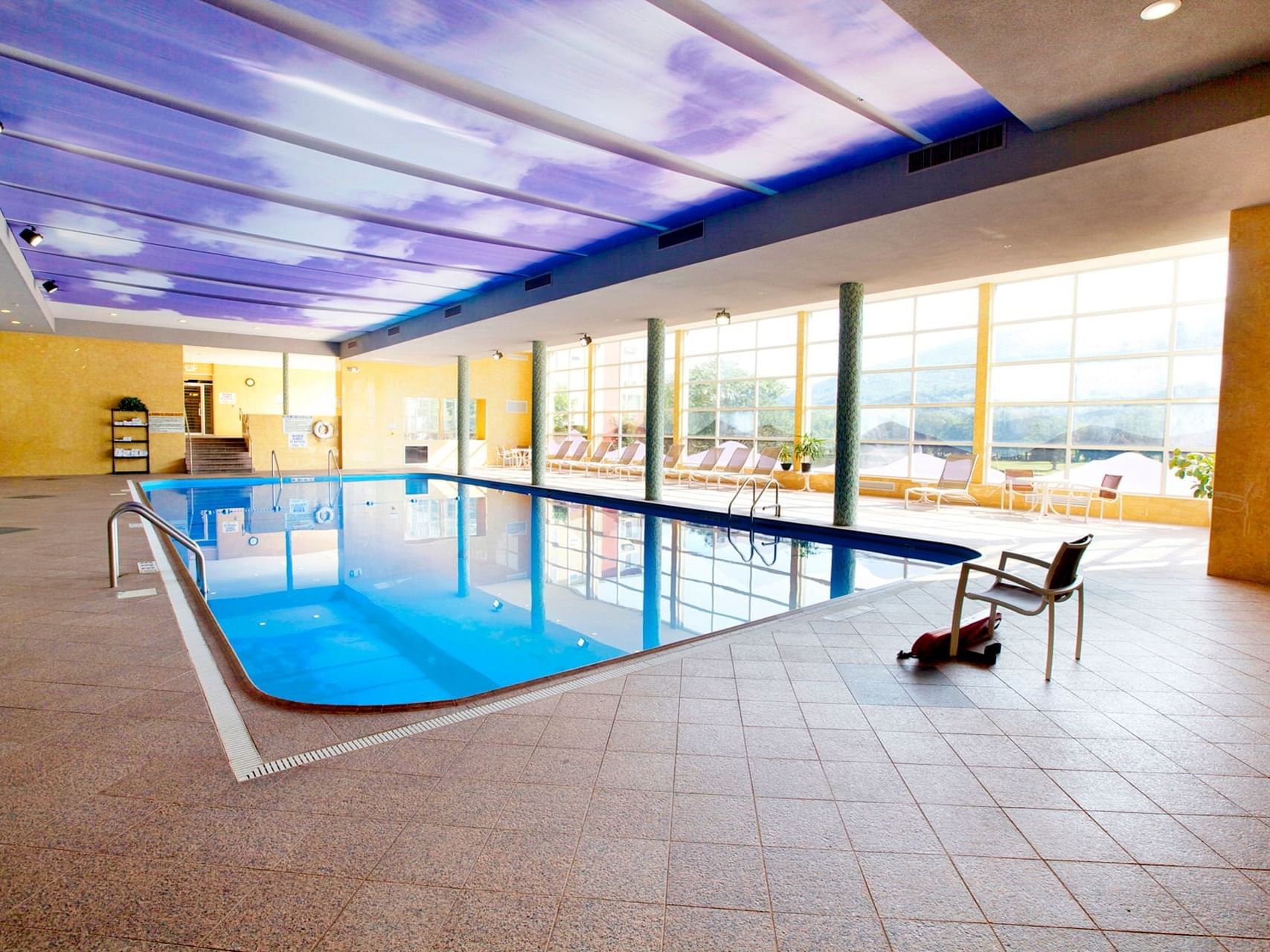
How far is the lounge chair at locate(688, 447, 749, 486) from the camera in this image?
1280 centimetres

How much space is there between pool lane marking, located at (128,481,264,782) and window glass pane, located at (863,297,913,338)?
444 inches

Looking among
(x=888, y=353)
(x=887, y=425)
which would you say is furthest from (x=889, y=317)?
(x=887, y=425)

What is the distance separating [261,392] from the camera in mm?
22406

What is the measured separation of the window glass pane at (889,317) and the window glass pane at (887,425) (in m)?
1.43

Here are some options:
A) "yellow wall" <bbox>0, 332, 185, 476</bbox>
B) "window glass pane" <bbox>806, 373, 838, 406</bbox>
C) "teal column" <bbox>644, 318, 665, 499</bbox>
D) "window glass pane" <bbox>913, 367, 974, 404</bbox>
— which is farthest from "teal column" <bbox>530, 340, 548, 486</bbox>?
"yellow wall" <bbox>0, 332, 185, 476</bbox>

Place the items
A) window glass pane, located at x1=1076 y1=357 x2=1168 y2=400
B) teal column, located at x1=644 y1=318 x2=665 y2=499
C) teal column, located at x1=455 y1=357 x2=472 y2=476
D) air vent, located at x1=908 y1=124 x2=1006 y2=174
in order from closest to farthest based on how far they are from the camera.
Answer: air vent, located at x1=908 y1=124 x2=1006 y2=174
window glass pane, located at x1=1076 y1=357 x2=1168 y2=400
teal column, located at x1=644 y1=318 x2=665 y2=499
teal column, located at x1=455 y1=357 x2=472 y2=476

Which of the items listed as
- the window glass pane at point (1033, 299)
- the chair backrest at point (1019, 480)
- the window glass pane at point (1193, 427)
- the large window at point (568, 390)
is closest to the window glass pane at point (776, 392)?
the window glass pane at point (1033, 299)

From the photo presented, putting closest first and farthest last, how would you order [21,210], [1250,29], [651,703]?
1. [651,703]
2. [1250,29]
3. [21,210]

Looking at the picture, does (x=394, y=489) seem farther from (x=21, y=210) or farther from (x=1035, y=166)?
(x=1035, y=166)

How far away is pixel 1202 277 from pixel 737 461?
7.26 m

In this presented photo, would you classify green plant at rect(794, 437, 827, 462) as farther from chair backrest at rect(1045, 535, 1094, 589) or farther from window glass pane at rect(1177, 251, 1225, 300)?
chair backrest at rect(1045, 535, 1094, 589)

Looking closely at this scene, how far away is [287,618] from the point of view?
514cm

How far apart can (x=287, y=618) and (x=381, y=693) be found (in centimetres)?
179

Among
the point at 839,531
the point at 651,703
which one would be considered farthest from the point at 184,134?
the point at 839,531
